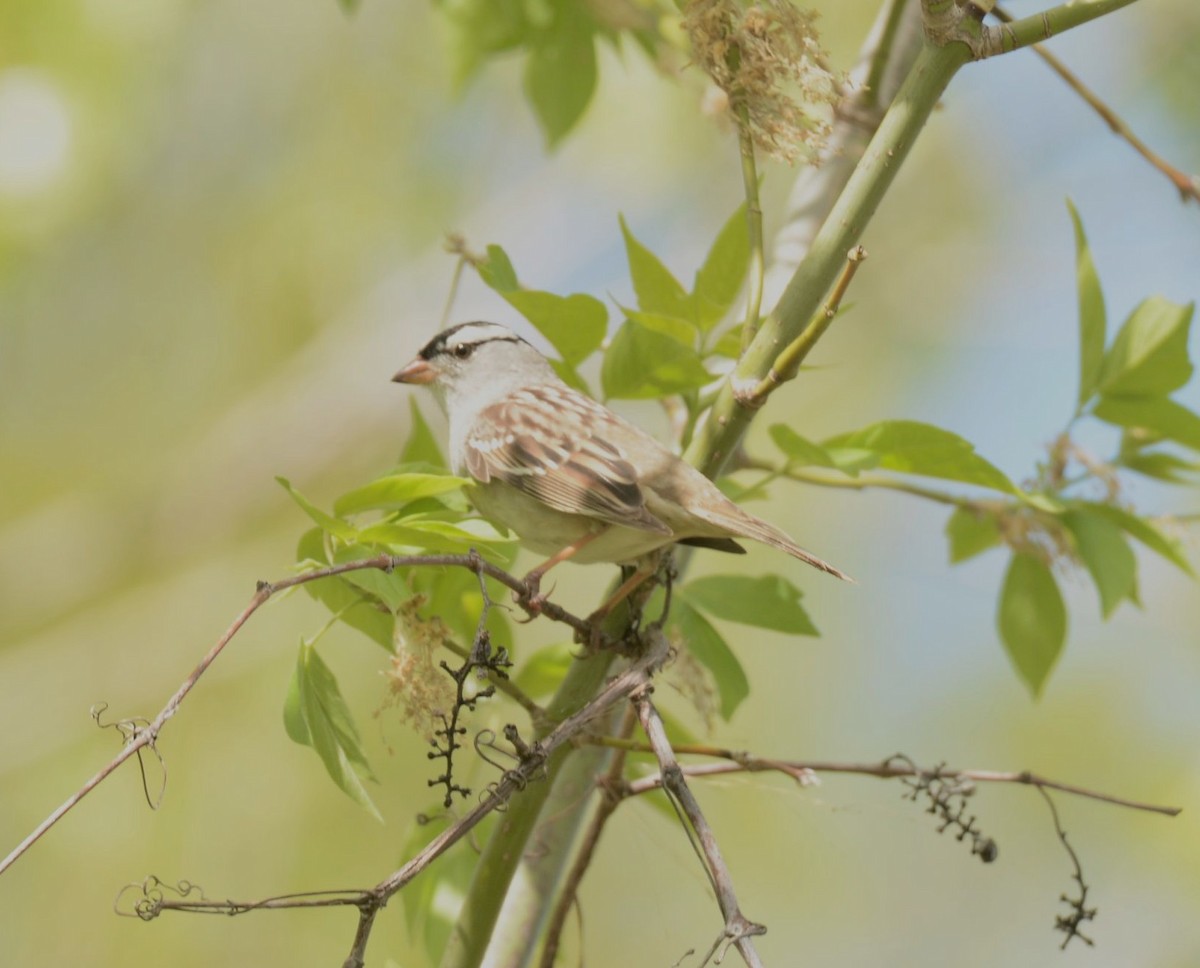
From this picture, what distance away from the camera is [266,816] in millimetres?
4055

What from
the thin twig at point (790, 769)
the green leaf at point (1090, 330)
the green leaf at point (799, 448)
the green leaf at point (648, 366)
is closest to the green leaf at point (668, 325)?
the green leaf at point (648, 366)

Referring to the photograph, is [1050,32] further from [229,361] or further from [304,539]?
[229,361]

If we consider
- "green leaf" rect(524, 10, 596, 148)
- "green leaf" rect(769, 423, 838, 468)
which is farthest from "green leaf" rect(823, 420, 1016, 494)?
"green leaf" rect(524, 10, 596, 148)

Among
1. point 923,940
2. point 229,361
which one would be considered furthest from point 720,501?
point 229,361

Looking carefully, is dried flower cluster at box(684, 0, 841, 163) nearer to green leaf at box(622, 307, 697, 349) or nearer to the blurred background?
green leaf at box(622, 307, 697, 349)

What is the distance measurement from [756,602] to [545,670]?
35 centimetres

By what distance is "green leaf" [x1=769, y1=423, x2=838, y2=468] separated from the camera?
1485 millimetres

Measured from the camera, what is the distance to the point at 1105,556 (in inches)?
68.0

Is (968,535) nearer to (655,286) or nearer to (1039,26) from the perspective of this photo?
(655,286)

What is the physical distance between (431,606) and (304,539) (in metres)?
0.19

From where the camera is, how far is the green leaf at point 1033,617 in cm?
182

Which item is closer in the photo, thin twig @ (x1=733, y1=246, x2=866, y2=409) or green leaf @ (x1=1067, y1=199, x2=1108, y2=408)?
thin twig @ (x1=733, y1=246, x2=866, y2=409)

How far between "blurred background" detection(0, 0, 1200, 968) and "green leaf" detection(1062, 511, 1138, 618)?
1611 millimetres

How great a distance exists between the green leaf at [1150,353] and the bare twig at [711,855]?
1.09m
